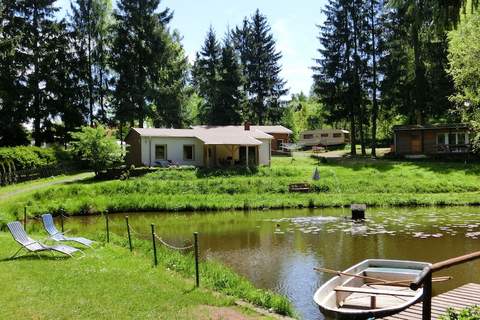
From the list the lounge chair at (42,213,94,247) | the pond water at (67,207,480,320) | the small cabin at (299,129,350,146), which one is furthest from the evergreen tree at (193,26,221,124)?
the lounge chair at (42,213,94,247)

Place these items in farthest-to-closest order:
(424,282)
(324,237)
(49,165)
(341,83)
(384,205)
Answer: (341,83), (49,165), (384,205), (324,237), (424,282)

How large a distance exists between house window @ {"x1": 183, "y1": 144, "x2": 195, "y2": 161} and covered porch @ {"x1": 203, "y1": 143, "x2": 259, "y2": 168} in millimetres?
1096

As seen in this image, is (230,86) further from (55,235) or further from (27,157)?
(55,235)

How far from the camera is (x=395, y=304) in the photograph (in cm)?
1028

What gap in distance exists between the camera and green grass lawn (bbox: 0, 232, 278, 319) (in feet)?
28.2

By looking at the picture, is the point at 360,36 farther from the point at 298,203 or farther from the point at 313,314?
the point at 313,314

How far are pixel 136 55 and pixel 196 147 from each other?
522 inches

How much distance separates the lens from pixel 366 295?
1105cm

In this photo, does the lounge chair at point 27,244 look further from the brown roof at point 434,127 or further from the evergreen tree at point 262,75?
the evergreen tree at point 262,75

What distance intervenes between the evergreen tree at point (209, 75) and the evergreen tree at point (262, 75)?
5927mm

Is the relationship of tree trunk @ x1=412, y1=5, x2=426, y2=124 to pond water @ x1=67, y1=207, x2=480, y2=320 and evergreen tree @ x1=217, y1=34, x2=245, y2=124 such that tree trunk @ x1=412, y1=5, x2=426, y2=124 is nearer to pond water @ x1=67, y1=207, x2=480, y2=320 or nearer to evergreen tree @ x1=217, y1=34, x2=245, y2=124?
evergreen tree @ x1=217, y1=34, x2=245, y2=124

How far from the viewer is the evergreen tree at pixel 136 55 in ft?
166

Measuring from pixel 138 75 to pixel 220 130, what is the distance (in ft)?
36.2

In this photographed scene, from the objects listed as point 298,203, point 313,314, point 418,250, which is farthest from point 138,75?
point 313,314
